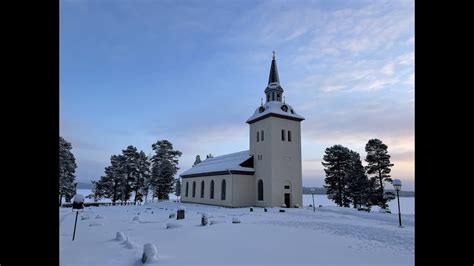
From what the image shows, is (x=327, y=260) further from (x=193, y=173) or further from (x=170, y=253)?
(x=193, y=173)

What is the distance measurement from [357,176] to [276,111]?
16.8 metres

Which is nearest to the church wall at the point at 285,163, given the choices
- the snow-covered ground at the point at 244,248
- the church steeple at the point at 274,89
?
the church steeple at the point at 274,89

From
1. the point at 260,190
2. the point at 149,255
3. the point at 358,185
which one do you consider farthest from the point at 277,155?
the point at 149,255

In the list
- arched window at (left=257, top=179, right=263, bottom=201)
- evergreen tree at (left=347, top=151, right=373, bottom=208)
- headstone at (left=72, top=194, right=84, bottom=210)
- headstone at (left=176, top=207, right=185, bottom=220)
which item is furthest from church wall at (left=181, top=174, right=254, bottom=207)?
headstone at (left=72, top=194, right=84, bottom=210)

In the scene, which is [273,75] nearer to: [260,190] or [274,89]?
[274,89]

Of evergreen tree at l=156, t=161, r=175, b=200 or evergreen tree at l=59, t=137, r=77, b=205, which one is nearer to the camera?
evergreen tree at l=59, t=137, r=77, b=205

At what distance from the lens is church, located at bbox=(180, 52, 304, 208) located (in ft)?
108

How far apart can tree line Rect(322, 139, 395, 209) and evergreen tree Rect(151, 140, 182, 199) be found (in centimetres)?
2775

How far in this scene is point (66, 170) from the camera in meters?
37.2

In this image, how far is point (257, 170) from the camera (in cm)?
3519

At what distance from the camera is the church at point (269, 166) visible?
1302 inches

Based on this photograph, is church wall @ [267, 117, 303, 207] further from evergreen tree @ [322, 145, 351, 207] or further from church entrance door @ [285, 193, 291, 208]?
evergreen tree @ [322, 145, 351, 207]

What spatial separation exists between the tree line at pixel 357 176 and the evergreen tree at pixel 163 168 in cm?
2775
